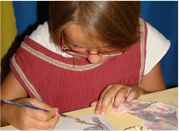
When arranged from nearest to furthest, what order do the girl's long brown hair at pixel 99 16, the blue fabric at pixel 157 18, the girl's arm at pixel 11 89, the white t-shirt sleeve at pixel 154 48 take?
1. the girl's long brown hair at pixel 99 16
2. the girl's arm at pixel 11 89
3. the white t-shirt sleeve at pixel 154 48
4. the blue fabric at pixel 157 18

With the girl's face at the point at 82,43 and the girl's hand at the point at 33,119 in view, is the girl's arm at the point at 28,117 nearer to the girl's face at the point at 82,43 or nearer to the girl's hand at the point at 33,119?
Result: the girl's hand at the point at 33,119

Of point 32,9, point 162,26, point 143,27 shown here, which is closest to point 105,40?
point 143,27

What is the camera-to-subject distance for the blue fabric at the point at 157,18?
106 cm

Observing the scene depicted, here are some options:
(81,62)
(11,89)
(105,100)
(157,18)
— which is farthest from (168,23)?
(11,89)

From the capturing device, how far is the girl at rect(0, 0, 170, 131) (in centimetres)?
56

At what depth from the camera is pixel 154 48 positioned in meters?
0.89

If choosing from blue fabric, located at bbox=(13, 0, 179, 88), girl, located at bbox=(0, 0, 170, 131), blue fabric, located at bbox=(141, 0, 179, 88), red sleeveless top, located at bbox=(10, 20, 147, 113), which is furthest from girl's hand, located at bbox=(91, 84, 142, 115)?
blue fabric, located at bbox=(141, 0, 179, 88)

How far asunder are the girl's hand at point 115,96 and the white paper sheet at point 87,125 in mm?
32

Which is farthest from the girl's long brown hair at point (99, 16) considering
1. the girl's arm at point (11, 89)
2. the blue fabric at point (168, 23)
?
the blue fabric at point (168, 23)

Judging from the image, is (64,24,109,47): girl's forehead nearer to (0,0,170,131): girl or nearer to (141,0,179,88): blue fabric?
(0,0,170,131): girl

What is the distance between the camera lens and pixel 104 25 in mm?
557

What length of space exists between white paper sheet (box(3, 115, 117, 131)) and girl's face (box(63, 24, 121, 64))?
167 mm

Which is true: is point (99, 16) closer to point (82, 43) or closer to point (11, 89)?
point (82, 43)

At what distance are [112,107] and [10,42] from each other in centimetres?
63
